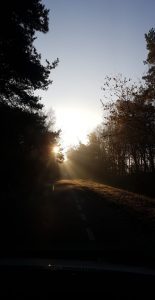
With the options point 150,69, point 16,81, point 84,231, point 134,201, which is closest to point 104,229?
point 84,231

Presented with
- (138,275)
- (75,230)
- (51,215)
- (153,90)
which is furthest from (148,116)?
(138,275)

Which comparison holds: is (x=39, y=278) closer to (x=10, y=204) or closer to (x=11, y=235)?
(x=11, y=235)

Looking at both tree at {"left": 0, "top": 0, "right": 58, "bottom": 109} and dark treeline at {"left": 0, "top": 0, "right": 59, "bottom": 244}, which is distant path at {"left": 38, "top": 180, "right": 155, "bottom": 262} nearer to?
dark treeline at {"left": 0, "top": 0, "right": 59, "bottom": 244}

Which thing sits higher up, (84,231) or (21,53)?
(21,53)

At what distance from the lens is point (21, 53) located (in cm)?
1806

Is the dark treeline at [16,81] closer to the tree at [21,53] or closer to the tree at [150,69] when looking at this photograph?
the tree at [21,53]

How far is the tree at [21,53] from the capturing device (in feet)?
58.3

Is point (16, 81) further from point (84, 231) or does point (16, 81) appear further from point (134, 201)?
point (134, 201)

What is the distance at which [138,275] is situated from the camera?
4168mm

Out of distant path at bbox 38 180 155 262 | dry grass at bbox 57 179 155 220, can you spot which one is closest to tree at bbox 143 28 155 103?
dry grass at bbox 57 179 155 220

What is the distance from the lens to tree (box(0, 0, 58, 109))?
17.8 m

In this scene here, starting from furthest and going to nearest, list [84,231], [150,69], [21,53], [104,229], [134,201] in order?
[150,69] < [134,201] < [21,53] < [104,229] < [84,231]

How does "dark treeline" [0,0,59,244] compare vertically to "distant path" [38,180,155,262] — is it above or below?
above

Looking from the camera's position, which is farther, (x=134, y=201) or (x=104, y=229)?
(x=134, y=201)
